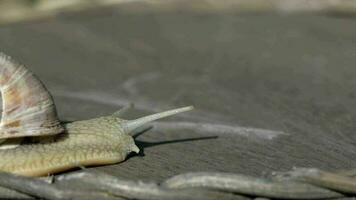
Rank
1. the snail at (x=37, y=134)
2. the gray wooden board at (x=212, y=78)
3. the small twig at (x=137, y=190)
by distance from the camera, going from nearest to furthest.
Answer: the small twig at (x=137, y=190)
the snail at (x=37, y=134)
the gray wooden board at (x=212, y=78)

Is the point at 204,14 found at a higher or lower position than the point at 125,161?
higher

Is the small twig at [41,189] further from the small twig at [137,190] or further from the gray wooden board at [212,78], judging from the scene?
the gray wooden board at [212,78]

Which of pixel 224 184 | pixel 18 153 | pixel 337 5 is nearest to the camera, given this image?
pixel 224 184

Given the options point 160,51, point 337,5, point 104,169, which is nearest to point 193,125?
point 104,169

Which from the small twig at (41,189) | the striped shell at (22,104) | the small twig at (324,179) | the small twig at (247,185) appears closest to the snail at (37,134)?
the striped shell at (22,104)

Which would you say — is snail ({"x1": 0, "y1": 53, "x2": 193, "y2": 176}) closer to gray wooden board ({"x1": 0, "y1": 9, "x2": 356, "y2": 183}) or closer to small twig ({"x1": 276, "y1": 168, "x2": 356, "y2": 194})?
gray wooden board ({"x1": 0, "y1": 9, "x2": 356, "y2": 183})

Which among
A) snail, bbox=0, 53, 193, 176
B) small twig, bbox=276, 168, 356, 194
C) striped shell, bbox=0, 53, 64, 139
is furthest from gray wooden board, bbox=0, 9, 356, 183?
small twig, bbox=276, 168, 356, 194

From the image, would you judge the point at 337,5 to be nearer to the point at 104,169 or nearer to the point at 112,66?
the point at 112,66
